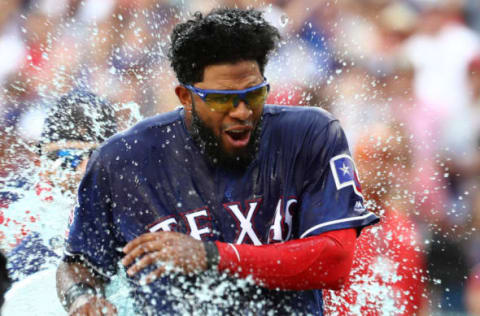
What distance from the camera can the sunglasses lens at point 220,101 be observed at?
7.47 feet

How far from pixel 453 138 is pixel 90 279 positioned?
2.86 meters

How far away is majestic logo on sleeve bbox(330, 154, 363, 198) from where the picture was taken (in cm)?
231

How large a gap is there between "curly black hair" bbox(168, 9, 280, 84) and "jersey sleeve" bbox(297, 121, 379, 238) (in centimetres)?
48

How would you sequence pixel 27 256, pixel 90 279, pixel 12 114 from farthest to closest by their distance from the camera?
1. pixel 12 114
2. pixel 27 256
3. pixel 90 279

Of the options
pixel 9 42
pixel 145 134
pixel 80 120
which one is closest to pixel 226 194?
pixel 145 134

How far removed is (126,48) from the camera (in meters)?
4.85

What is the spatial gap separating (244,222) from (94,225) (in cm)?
72

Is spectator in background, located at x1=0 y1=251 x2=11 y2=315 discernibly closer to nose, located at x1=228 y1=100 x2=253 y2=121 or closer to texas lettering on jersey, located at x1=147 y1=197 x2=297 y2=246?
texas lettering on jersey, located at x1=147 y1=197 x2=297 y2=246

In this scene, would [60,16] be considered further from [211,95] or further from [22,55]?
[211,95]

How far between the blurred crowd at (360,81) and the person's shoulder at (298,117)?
67.0 inches

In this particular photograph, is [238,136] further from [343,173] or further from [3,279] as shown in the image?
[3,279]

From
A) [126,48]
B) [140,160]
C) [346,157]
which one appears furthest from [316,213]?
[126,48]

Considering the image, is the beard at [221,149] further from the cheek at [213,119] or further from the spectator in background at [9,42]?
the spectator in background at [9,42]

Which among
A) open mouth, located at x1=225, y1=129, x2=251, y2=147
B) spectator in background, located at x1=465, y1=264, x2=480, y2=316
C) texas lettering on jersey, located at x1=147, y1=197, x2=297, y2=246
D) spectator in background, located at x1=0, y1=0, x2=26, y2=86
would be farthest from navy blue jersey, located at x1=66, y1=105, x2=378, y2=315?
spectator in background, located at x1=0, y1=0, x2=26, y2=86
